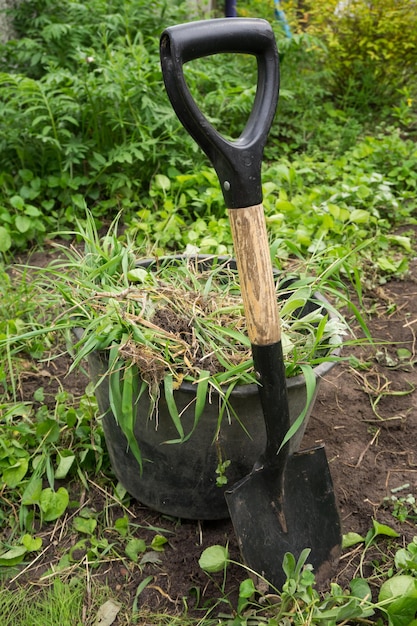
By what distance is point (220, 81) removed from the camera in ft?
11.9

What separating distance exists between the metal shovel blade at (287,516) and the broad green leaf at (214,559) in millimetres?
77

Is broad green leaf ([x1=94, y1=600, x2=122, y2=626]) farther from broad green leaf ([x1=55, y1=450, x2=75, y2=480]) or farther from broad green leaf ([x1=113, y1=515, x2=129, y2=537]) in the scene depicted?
broad green leaf ([x1=55, y1=450, x2=75, y2=480])

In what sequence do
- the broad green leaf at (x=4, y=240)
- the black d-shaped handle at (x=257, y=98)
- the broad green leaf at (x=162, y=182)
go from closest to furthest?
the black d-shaped handle at (x=257, y=98) → the broad green leaf at (x=4, y=240) → the broad green leaf at (x=162, y=182)

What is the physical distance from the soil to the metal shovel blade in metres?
0.11

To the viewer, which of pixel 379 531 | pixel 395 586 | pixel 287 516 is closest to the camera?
pixel 395 586

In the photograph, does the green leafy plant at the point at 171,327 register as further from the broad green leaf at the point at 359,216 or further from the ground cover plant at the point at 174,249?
the broad green leaf at the point at 359,216

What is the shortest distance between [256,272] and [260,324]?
121 millimetres

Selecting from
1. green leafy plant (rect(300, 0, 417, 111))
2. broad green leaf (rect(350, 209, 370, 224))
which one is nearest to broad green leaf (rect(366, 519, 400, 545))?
broad green leaf (rect(350, 209, 370, 224))

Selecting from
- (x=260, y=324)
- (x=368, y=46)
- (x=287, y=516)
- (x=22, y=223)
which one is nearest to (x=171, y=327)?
(x=260, y=324)

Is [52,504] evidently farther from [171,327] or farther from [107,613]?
[171,327]

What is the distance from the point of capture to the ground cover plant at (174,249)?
1605mm

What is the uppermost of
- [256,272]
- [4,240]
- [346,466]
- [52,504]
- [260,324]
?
[256,272]

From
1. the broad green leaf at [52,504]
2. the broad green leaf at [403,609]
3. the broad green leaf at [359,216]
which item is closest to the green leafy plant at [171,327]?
the broad green leaf at [52,504]

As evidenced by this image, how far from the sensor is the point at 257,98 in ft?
4.29
